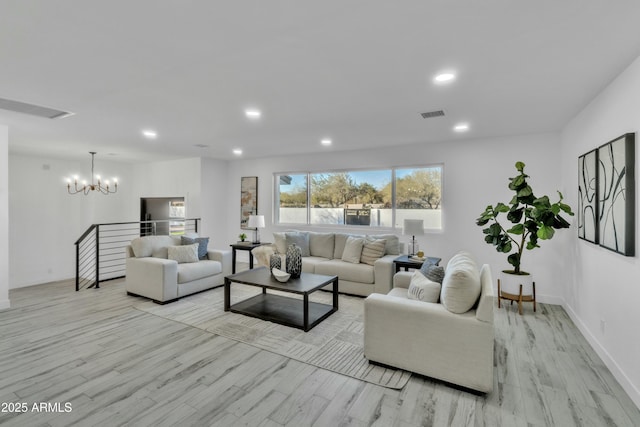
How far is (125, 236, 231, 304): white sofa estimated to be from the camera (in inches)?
168

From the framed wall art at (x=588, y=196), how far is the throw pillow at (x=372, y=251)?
8.00 ft

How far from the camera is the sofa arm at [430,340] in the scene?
2234 mm

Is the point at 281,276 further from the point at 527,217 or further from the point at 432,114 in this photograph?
the point at 527,217

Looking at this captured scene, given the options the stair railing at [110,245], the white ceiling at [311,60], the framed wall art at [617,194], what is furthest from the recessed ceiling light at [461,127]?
the stair railing at [110,245]

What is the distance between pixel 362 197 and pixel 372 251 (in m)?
1.40

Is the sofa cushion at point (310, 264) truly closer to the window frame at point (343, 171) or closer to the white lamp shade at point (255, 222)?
the window frame at point (343, 171)

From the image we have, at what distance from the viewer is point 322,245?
217 inches

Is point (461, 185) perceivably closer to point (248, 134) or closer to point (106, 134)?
point (248, 134)

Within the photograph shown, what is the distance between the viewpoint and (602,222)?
2.80 meters

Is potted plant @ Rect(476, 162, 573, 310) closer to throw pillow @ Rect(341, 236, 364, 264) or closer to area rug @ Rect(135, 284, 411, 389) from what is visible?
throw pillow @ Rect(341, 236, 364, 264)

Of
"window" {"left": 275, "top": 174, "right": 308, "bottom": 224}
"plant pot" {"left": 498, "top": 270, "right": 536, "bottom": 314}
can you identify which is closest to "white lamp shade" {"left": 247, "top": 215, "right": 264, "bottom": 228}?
"window" {"left": 275, "top": 174, "right": 308, "bottom": 224}

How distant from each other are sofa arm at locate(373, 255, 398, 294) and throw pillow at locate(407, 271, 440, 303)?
161cm

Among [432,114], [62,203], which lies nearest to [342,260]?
[432,114]

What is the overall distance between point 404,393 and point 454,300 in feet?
2.58
